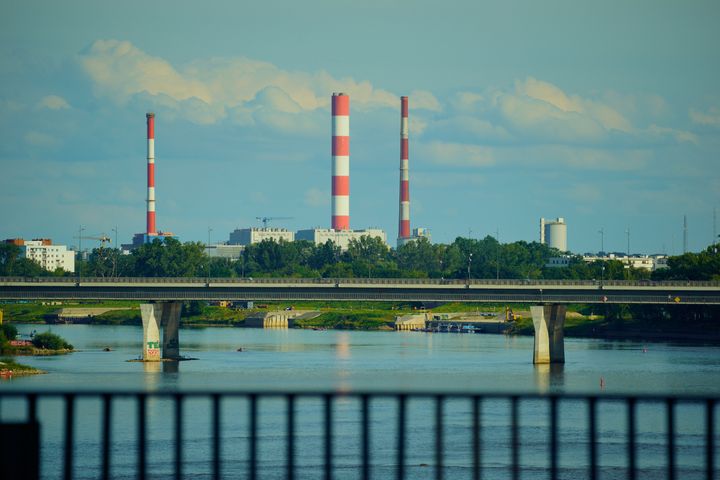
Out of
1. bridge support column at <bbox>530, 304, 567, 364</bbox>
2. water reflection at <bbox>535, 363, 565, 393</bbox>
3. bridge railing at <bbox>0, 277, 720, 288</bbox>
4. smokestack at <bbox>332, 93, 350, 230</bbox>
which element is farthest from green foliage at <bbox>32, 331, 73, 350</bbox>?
smokestack at <bbox>332, 93, 350, 230</bbox>

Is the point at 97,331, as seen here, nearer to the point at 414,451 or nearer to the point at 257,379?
the point at 257,379

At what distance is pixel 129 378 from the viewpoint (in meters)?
76.1

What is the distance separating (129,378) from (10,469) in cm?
6628

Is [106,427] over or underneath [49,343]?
over

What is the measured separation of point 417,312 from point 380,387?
102 m

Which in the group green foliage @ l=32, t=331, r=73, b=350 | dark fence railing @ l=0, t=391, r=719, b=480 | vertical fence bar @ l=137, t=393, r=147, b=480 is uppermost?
vertical fence bar @ l=137, t=393, r=147, b=480

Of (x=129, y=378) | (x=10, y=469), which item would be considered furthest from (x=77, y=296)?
(x=10, y=469)

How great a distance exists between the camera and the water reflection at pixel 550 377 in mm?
70512

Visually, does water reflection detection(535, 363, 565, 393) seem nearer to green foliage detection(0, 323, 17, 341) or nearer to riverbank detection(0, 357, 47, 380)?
riverbank detection(0, 357, 47, 380)

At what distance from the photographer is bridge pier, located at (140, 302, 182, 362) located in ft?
314

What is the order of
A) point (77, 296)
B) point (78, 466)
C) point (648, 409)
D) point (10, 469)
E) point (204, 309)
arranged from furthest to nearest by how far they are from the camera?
1. point (204, 309)
2. point (77, 296)
3. point (648, 409)
4. point (78, 466)
5. point (10, 469)

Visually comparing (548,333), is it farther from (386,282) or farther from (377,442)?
(377,442)

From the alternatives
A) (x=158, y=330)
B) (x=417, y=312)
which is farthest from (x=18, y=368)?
(x=417, y=312)

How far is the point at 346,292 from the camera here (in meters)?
101
